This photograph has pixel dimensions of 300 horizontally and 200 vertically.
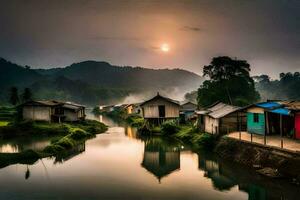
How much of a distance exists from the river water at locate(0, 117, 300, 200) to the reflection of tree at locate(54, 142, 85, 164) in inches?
3.6

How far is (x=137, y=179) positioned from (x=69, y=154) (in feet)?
38.6

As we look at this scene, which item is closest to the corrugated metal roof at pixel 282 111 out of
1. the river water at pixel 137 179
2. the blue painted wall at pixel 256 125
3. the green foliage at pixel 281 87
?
the blue painted wall at pixel 256 125

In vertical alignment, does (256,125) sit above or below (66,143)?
above

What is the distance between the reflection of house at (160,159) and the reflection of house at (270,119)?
8.53 metres

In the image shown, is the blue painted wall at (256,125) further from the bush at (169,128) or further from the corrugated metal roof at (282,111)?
the bush at (169,128)

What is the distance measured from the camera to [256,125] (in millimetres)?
32250

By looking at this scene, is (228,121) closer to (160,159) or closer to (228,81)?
(160,159)

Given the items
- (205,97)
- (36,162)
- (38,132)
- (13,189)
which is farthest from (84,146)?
(205,97)

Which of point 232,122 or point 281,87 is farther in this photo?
point 281,87

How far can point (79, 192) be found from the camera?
2052 centimetres

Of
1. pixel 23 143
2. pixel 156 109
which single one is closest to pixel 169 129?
pixel 156 109

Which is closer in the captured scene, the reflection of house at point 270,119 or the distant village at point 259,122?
the distant village at point 259,122

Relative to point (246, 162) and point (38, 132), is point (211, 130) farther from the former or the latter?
point (38, 132)

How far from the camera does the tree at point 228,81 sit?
61.6 meters
